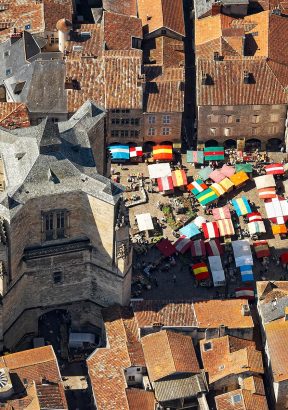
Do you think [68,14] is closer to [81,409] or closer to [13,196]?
[13,196]

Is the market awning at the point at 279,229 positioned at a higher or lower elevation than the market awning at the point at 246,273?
higher

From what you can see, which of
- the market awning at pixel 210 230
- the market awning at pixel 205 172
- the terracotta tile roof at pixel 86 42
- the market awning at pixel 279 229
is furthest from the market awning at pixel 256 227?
the terracotta tile roof at pixel 86 42

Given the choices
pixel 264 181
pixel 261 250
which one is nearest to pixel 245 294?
pixel 261 250

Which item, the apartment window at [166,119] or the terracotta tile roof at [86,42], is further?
the terracotta tile roof at [86,42]

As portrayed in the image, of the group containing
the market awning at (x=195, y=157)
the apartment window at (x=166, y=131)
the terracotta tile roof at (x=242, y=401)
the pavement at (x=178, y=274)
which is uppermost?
the apartment window at (x=166, y=131)

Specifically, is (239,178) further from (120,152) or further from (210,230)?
(120,152)

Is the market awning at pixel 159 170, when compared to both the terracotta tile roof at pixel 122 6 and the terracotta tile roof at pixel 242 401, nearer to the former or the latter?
the terracotta tile roof at pixel 122 6

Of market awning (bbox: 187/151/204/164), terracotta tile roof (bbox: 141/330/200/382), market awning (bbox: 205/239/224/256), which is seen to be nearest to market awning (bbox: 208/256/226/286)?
market awning (bbox: 205/239/224/256)
